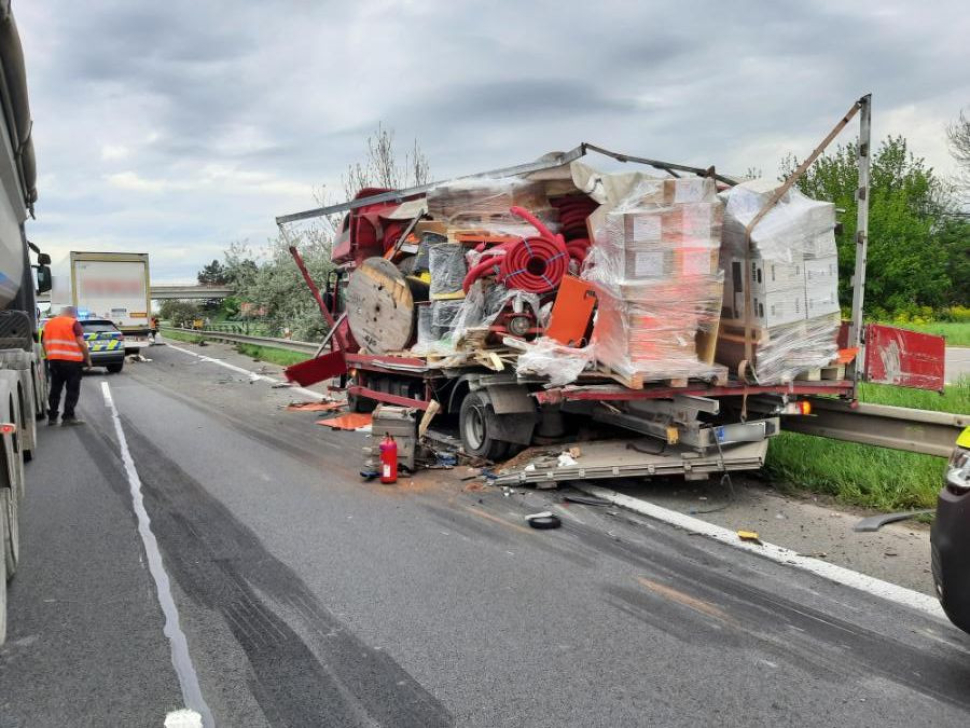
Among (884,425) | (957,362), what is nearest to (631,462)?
(884,425)

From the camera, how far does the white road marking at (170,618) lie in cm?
322

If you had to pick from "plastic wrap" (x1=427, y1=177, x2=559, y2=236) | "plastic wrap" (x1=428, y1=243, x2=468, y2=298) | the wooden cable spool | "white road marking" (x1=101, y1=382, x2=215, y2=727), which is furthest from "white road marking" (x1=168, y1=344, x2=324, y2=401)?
"white road marking" (x1=101, y1=382, x2=215, y2=727)

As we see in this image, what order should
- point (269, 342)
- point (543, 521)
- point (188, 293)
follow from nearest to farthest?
point (543, 521) < point (269, 342) < point (188, 293)

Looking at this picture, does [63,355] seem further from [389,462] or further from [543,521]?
[543,521]

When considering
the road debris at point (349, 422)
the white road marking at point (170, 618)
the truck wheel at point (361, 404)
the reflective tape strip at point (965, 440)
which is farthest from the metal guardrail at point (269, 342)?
the reflective tape strip at point (965, 440)

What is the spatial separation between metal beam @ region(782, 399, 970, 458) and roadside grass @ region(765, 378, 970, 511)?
24cm

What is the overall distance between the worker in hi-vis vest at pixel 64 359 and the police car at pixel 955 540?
11204mm

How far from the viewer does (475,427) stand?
8.11m

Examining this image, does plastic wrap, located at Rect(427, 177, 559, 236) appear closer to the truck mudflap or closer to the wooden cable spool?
the wooden cable spool

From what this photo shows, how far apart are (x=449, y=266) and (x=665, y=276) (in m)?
3.51

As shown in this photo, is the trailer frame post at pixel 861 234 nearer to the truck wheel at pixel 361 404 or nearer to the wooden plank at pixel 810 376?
the wooden plank at pixel 810 376

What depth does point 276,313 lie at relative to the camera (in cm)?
2958

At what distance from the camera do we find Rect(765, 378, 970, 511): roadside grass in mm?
5810

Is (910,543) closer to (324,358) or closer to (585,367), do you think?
(585,367)
